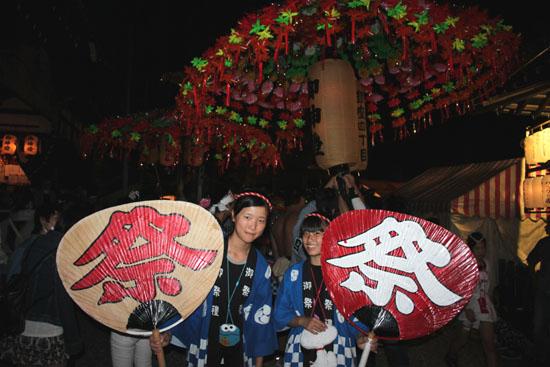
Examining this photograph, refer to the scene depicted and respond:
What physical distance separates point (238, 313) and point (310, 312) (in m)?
0.56

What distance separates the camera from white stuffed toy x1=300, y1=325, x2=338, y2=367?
97.4 inches

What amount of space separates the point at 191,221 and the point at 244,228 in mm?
558

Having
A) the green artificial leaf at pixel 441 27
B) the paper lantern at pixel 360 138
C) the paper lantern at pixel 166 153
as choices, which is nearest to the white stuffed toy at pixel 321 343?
the paper lantern at pixel 360 138

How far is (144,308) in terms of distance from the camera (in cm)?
223

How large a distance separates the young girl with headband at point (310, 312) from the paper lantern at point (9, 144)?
431 inches

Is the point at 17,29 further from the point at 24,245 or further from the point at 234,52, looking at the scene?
the point at 24,245

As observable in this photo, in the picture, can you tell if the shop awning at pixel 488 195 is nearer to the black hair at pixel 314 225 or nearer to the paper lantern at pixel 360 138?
the paper lantern at pixel 360 138

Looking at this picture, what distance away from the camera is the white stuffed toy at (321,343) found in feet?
8.12

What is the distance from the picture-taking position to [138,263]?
2.24 meters

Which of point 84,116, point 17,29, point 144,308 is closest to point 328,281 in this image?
point 144,308

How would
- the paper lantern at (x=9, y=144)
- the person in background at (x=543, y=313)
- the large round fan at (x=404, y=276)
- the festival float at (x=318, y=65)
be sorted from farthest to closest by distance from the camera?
the paper lantern at (x=9, y=144)
the person in background at (x=543, y=313)
the festival float at (x=318, y=65)
the large round fan at (x=404, y=276)

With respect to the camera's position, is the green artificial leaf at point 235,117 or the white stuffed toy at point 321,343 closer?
the white stuffed toy at point 321,343

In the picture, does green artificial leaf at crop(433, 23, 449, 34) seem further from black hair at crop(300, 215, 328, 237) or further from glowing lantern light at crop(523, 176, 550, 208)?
glowing lantern light at crop(523, 176, 550, 208)

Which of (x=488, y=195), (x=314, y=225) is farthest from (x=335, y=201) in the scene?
(x=488, y=195)
